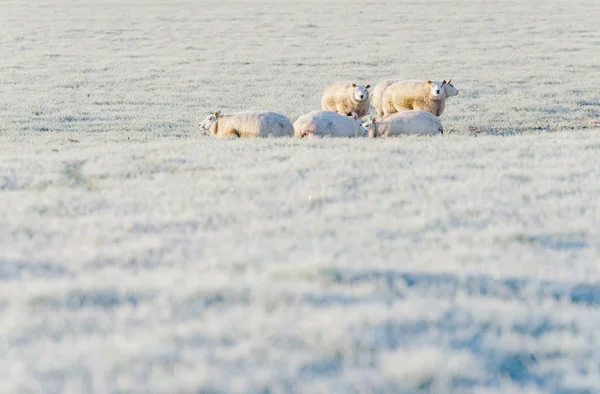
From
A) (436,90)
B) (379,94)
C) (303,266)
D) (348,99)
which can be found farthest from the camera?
(379,94)

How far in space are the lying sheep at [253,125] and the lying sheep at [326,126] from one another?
302 millimetres

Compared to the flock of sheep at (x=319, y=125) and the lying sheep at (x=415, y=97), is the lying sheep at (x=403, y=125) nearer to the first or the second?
the flock of sheep at (x=319, y=125)

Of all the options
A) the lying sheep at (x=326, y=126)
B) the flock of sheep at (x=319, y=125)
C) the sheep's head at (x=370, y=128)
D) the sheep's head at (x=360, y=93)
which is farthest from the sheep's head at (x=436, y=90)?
the lying sheep at (x=326, y=126)

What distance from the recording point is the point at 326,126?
14867 millimetres

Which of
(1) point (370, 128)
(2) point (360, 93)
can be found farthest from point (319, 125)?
(2) point (360, 93)

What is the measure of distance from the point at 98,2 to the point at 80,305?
207ft

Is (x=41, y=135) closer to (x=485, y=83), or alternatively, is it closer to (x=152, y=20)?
(x=485, y=83)

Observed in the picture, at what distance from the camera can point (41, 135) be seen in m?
17.9

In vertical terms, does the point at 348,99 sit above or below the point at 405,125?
below

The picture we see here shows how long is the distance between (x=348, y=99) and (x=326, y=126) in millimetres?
4871

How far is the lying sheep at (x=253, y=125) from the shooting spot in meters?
14.8

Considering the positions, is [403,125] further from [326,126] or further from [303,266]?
[303,266]

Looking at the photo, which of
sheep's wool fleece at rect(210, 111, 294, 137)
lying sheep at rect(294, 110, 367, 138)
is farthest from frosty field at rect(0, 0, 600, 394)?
sheep's wool fleece at rect(210, 111, 294, 137)

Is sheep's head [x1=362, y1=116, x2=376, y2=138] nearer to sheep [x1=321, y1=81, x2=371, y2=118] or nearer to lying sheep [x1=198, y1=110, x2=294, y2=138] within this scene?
lying sheep [x1=198, y1=110, x2=294, y2=138]
